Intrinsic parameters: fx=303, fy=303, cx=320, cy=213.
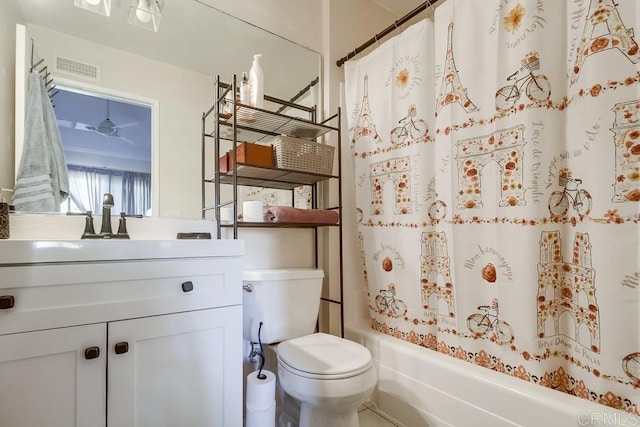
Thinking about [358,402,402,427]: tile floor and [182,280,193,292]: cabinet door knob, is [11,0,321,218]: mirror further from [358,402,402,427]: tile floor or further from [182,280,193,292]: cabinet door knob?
[358,402,402,427]: tile floor

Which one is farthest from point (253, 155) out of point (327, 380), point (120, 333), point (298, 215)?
point (327, 380)

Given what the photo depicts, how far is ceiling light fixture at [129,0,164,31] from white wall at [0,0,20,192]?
400 mm

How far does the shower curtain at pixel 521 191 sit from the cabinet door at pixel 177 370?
89cm

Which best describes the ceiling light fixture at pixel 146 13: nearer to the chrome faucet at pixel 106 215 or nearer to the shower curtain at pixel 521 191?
the chrome faucet at pixel 106 215

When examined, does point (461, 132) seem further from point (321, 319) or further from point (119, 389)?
point (119, 389)

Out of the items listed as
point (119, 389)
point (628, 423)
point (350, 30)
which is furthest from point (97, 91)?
point (628, 423)

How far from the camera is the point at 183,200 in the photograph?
1.44 m

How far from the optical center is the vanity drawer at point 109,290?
30.5 inches

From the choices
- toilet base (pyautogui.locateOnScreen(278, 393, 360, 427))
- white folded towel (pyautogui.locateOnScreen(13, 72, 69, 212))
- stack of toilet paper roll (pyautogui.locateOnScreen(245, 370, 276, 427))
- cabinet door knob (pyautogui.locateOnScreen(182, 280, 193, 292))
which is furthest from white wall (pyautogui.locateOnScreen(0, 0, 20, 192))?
toilet base (pyautogui.locateOnScreen(278, 393, 360, 427))

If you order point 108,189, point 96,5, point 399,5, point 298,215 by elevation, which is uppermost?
point 399,5

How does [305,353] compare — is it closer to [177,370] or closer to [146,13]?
[177,370]

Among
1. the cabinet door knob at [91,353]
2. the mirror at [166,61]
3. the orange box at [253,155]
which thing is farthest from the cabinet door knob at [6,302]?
the orange box at [253,155]

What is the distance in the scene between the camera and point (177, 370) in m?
0.96

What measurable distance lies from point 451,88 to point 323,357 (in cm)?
125
